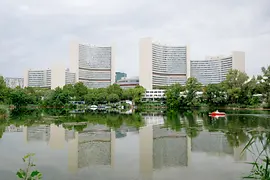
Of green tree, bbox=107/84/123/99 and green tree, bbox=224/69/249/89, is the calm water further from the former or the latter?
green tree, bbox=107/84/123/99

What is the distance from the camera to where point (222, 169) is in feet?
28.1

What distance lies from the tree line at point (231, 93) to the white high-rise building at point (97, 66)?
185 feet

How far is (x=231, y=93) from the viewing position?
166 feet

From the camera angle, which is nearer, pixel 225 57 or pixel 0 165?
pixel 0 165

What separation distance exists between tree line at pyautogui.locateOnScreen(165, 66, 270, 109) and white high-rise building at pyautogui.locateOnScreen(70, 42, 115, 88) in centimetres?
5634

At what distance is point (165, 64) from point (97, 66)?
29.5 metres

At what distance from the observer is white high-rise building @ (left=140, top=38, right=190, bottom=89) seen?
9913cm

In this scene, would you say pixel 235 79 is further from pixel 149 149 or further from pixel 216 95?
pixel 149 149

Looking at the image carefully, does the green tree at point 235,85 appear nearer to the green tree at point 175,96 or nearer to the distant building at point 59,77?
the green tree at point 175,96

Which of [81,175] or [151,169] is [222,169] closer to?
[151,169]

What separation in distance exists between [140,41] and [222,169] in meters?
93.3

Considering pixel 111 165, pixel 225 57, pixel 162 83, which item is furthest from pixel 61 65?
pixel 111 165

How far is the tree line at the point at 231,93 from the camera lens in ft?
157

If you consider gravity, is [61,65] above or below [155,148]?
above
